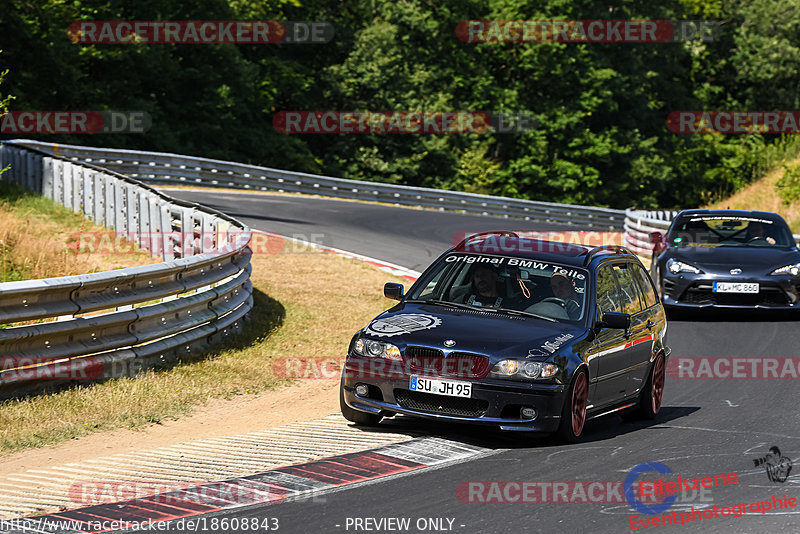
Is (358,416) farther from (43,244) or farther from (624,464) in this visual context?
(43,244)

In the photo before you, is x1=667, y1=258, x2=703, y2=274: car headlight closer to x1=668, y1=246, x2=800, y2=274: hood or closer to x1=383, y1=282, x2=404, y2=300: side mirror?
x1=668, y1=246, x2=800, y2=274: hood

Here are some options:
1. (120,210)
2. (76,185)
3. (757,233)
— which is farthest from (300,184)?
(757,233)

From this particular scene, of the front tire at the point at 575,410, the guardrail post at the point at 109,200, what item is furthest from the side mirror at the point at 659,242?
the guardrail post at the point at 109,200

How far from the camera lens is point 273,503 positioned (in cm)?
663

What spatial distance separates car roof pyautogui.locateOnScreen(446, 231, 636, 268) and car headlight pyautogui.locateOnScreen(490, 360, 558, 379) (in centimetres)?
150

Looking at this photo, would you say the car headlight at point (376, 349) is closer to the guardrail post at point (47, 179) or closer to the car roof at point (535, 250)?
the car roof at point (535, 250)

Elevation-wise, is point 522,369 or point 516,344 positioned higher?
point 516,344

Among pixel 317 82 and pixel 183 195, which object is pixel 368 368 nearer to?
pixel 183 195

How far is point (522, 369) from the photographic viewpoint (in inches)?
328

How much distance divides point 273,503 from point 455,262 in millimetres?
3698

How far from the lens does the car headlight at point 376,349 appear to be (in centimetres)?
852

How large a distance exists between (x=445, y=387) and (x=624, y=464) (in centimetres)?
136

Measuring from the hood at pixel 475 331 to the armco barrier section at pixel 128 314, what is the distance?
99.9 inches

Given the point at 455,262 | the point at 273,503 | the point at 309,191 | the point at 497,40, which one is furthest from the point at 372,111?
the point at 273,503
